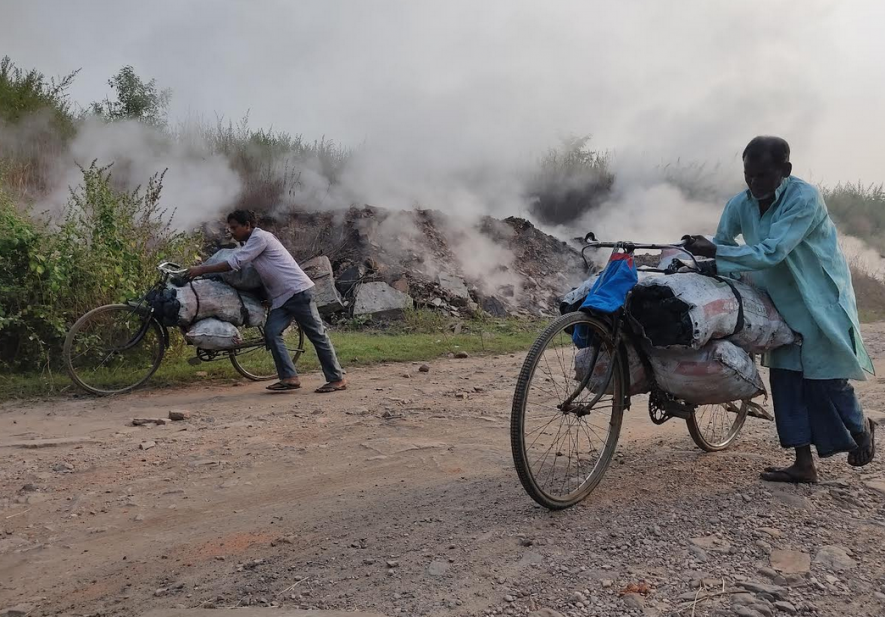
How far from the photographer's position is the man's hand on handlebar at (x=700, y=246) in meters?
3.23

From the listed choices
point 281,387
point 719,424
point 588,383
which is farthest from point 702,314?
point 281,387

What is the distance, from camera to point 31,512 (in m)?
3.33

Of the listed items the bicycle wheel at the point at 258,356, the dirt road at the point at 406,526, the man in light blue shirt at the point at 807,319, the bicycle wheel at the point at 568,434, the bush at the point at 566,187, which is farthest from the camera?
the bush at the point at 566,187

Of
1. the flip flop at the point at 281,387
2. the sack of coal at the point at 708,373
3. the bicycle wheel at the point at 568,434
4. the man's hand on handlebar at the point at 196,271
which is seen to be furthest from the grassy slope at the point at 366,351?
the sack of coal at the point at 708,373

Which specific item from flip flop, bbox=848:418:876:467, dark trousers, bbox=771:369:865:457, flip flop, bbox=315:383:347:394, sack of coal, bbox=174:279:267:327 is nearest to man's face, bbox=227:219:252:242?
sack of coal, bbox=174:279:267:327

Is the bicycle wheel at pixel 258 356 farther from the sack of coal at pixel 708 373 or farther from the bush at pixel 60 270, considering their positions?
the sack of coal at pixel 708 373

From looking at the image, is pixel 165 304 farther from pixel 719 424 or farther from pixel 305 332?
pixel 719 424

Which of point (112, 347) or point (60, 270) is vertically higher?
point (60, 270)

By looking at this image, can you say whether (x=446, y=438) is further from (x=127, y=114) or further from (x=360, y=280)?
(x=127, y=114)

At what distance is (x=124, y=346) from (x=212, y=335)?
95 cm

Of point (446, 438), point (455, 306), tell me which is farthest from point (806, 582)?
point (455, 306)

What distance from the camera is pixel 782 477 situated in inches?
141

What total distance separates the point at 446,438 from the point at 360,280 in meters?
7.61

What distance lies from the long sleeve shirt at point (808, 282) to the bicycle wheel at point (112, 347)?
5.25 m
